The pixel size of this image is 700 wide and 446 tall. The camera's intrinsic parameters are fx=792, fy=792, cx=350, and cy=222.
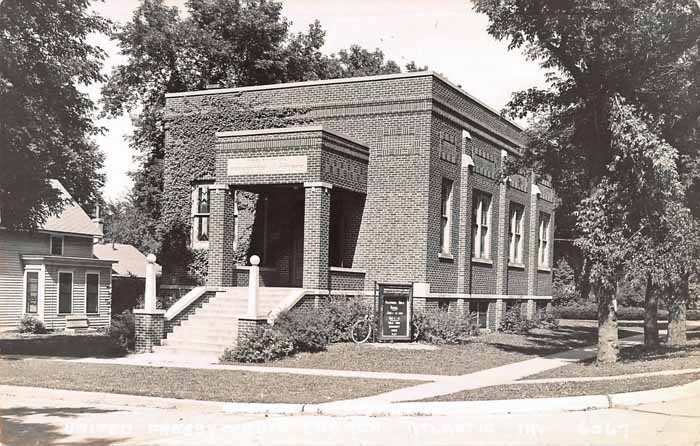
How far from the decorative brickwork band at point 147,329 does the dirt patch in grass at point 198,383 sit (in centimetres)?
268

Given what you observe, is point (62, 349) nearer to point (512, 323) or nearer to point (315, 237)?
point (315, 237)

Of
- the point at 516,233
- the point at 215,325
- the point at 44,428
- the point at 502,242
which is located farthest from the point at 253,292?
the point at 516,233

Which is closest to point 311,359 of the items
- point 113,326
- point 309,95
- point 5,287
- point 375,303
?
point 375,303

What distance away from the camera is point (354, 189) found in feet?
73.9

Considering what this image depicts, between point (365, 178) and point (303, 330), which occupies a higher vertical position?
point (365, 178)

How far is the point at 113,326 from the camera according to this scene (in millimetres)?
20016

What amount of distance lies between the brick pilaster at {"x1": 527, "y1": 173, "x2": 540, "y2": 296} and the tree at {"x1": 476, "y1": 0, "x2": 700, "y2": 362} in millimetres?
15027

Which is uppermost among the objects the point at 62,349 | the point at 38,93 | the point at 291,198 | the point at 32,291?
the point at 38,93

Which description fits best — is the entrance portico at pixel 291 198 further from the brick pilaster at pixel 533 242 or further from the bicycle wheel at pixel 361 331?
the brick pilaster at pixel 533 242

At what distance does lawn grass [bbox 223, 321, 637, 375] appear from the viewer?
16.7 m

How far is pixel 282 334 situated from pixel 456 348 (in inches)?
198

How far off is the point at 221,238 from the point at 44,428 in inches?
475

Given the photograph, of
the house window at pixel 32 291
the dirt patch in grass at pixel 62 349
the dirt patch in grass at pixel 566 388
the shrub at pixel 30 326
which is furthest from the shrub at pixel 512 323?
the house window at pixel 32 291

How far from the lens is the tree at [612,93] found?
52.5 ft
